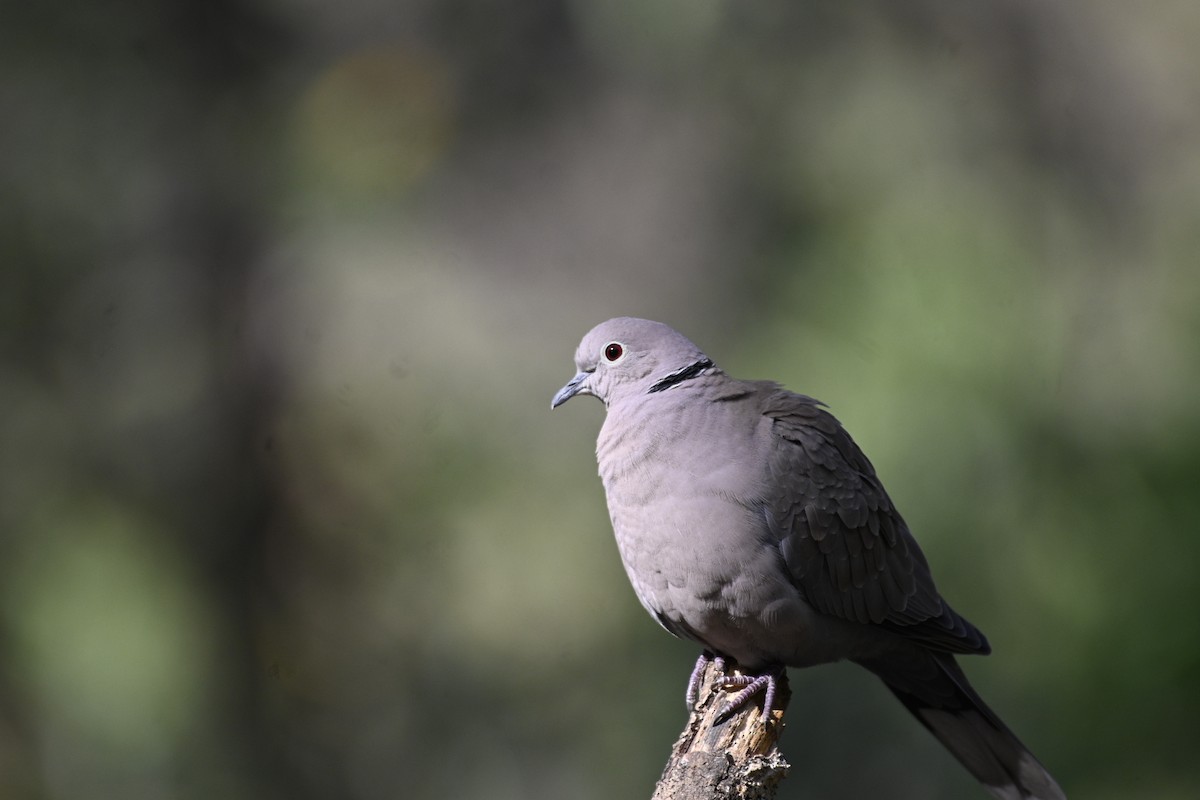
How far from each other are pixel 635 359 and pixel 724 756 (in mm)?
1142

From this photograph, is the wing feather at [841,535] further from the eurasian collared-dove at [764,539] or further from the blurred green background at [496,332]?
the blurred green background at [496,332]

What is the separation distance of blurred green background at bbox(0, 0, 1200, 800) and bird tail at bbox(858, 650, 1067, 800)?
169cm

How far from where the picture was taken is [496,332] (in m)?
6.18

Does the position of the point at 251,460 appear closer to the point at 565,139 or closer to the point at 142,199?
the point at 142,199

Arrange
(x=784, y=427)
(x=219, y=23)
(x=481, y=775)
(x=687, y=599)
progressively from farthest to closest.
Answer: (x=219, y=23) < (x=481, y=775) < (x=784, y=427) < (x=687, y=599)

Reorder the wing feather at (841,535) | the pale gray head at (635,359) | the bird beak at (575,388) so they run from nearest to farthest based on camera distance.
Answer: the wing feather at (841,535) < the pale gray head at (635,359) < the bird beak at (575,388)

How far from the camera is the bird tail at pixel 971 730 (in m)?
3.26

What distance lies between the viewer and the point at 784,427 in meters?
3.00

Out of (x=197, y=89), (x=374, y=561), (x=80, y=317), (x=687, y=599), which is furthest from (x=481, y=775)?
(x=197, y=89)

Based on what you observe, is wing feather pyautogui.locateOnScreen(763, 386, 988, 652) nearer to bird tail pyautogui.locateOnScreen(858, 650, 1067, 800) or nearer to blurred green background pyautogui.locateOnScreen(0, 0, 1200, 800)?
bird tail pyautogui.locateOnScreen(858, 650, 1067, 800)

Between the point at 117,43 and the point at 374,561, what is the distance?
3.17 metres

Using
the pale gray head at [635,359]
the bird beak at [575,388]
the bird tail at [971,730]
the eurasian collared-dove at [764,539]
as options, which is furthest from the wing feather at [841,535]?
the bird beak at [575,388]

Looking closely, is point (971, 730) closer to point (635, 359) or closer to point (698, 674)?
point (698, 674)

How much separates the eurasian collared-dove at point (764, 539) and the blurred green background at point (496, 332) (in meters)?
1.77
